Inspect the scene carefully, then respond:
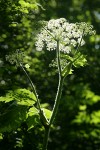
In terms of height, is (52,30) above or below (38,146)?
above

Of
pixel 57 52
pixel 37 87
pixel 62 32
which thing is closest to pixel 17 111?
pixel 57 52

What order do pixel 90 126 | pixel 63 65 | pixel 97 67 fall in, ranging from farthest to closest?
pixel 97 67 < pixel 90 126 < pixel 63 65

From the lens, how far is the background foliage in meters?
4.23

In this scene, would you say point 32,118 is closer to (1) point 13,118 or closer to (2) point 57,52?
(1) point 13,118

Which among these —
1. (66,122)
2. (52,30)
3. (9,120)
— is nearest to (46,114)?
(9,120)

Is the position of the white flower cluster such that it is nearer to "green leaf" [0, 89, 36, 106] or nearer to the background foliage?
the background foliage

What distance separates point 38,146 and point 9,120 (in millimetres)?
1569

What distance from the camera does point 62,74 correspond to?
165 inches

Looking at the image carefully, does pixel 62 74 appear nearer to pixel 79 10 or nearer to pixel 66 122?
pixel 66 122

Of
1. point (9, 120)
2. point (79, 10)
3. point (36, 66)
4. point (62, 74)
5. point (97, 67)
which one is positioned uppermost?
point (79, 10)

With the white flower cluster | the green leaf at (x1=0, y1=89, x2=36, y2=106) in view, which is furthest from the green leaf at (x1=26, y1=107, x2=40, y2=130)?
the white flower cluster

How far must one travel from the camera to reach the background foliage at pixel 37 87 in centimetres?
423

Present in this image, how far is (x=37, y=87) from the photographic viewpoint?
9.76 m

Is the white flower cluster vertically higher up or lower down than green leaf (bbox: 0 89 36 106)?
higher up
